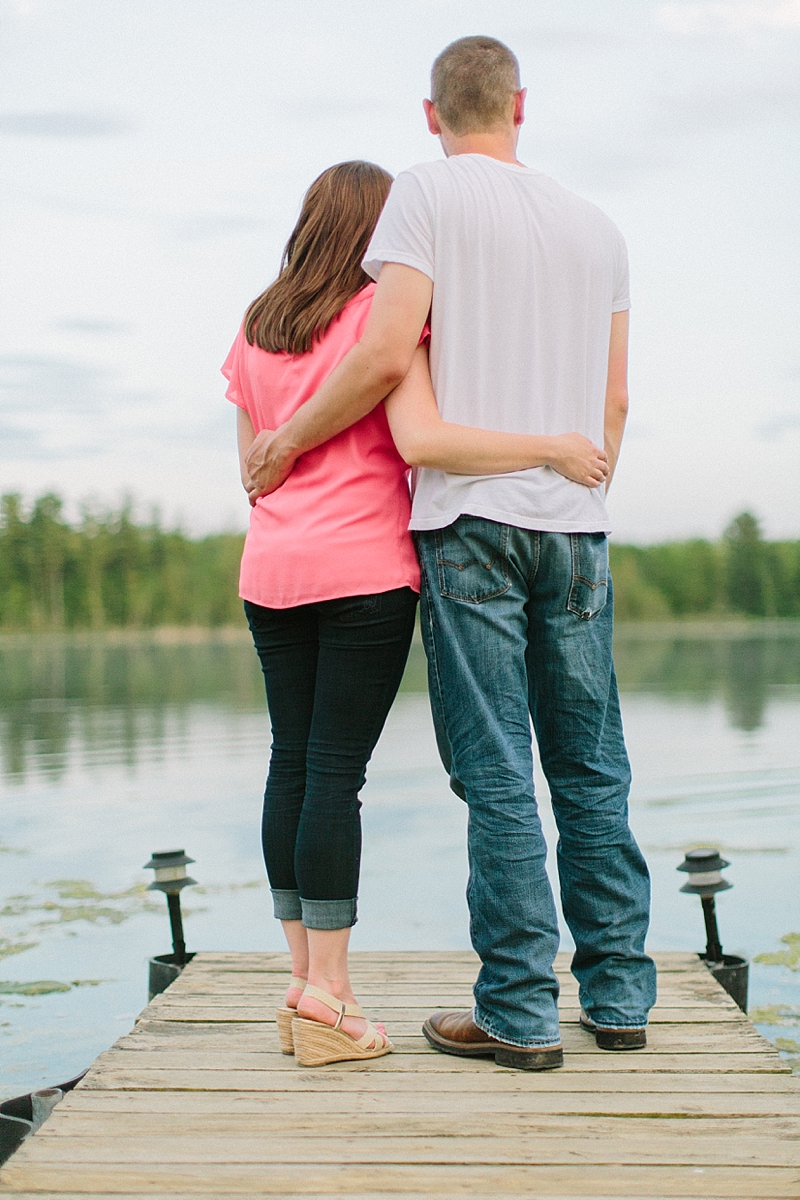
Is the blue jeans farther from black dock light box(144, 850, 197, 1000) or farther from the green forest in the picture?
the green forest

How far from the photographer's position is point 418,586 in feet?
7.20

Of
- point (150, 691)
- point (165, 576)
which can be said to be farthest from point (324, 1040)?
point (165, 576)

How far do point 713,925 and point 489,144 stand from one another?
2.28 metres

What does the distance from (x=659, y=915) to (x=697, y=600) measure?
71827mm

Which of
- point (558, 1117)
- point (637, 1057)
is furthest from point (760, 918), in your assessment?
point (558, 1117)

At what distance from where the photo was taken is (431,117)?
7.47 ft

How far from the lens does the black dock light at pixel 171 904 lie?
3514mm

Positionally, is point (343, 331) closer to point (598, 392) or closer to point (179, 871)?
point (598, 392)

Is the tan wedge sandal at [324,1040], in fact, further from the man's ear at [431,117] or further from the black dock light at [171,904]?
the man's ear at [431,117]

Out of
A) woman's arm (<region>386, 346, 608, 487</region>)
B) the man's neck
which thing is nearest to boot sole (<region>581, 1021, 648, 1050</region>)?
woman's arm (<region>386, 346, 608, 487</region>)

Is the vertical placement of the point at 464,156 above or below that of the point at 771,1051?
above

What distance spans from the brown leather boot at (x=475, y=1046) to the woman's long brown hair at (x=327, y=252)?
4.34 feet

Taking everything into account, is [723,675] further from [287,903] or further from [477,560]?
[477,560]

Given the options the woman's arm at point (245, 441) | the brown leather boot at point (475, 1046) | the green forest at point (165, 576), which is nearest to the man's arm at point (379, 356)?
Result: the woman's arm at point (245, 441)
